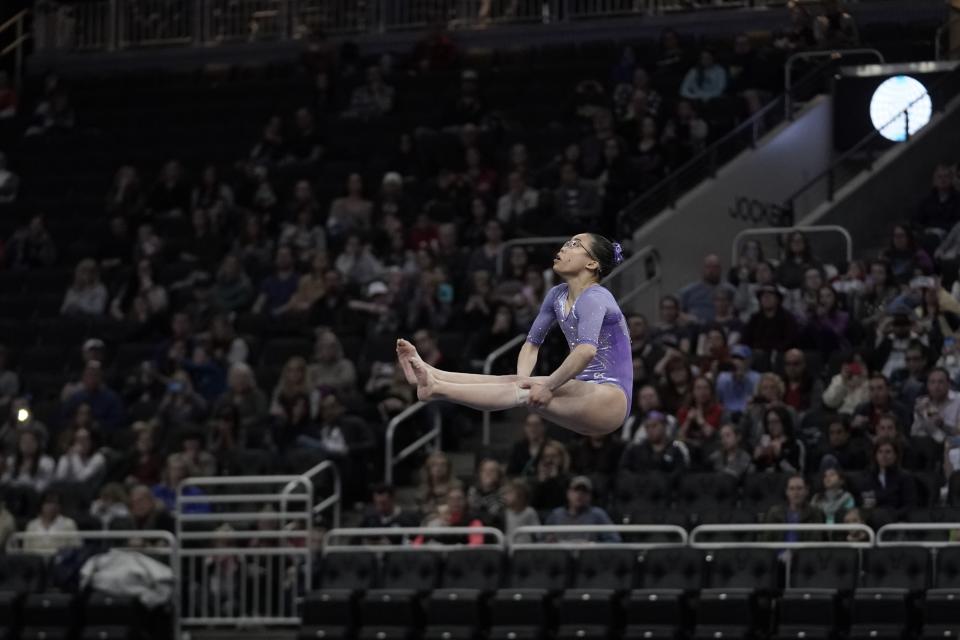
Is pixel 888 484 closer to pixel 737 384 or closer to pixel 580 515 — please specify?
pixel 737 384

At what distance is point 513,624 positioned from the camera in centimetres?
1309

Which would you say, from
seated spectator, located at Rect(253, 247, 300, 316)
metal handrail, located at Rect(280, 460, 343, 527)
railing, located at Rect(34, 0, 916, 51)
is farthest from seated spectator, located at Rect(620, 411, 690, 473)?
railing, located at Rect(34, 0, 916, 51)

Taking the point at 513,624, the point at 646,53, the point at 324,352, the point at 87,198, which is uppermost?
the point at 646,53

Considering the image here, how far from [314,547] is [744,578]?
360 centimetres

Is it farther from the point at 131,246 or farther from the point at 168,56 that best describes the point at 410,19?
the point at 131,246

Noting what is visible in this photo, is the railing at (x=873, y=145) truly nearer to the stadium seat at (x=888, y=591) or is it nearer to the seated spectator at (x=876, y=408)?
the seated spectator at (x=876, y=408)

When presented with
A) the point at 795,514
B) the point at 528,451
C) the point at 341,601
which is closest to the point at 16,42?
the point at 528,451

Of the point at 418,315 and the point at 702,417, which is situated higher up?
the point at 418,315

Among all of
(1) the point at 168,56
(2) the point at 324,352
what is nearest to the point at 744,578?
(2) the point at 324,352

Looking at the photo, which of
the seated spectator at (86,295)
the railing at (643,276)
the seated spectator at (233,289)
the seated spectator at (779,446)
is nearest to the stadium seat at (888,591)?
the seated spectator at (779,446)

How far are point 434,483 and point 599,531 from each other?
154 centimetres

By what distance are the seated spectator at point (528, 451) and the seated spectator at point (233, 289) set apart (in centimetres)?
Answer: 450

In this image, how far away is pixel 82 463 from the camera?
16016mm

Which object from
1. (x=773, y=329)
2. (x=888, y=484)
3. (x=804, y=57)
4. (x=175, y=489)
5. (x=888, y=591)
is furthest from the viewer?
(x=804, y=57)
